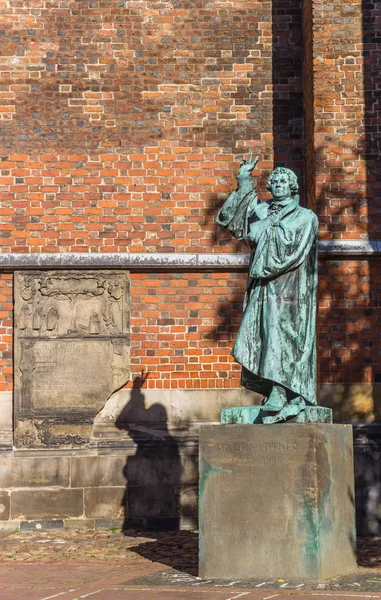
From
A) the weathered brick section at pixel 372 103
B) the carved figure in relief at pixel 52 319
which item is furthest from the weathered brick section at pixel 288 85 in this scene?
the carved figure in relief at pixel 52 319

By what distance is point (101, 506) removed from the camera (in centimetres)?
1103

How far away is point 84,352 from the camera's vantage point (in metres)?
11.3

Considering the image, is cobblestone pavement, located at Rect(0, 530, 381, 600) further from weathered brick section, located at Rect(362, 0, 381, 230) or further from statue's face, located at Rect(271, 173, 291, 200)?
weathered brick section, located at Rect(362, 0, 381, 230)

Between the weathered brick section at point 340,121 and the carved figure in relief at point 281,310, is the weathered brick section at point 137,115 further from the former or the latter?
the carved figure in relief at point 281,310

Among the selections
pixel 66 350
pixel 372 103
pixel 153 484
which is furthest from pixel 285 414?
pixel 372 103

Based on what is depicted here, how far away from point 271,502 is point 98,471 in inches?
161

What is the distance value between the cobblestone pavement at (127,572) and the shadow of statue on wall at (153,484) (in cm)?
27

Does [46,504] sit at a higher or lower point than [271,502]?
lower

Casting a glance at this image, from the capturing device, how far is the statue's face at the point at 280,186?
26.1 feet

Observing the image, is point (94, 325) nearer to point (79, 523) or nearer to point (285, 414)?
point (79, 523)

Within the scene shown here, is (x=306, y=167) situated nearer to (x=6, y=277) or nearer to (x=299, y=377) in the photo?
(x=6, y=277)

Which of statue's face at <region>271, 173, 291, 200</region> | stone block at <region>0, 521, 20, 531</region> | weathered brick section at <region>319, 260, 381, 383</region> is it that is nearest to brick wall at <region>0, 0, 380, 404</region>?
weathered brick section at <region>319, 260, 381, 383</region>

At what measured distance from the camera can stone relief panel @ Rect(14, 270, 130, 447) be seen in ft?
36.8

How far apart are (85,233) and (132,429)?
216cm
